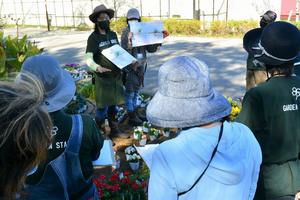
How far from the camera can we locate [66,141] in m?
2.17

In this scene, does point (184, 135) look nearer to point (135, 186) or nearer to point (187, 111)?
point (187, 111)

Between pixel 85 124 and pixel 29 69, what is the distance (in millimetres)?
438

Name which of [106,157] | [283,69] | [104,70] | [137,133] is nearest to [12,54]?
[104,70]

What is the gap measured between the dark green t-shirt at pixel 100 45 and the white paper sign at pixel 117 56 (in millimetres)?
72

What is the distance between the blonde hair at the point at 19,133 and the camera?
3.79 feet

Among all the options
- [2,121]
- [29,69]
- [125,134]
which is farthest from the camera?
[125,134]

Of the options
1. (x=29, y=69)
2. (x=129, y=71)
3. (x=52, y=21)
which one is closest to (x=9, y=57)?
(x=129, y=71)

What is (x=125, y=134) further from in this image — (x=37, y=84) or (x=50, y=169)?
(x=37, y=84)

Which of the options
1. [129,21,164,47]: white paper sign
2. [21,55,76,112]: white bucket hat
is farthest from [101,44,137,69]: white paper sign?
[21,55,76,112]: white bucket hat

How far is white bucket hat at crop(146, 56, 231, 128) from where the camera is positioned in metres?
1.57

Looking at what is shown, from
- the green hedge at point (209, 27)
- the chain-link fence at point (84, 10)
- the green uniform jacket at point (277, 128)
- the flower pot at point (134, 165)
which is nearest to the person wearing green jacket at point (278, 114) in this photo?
the green uniform jacket at point (277, 128)

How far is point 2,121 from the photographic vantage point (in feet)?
3.75

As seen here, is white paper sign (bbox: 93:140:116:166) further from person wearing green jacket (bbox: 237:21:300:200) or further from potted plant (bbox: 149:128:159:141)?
potted plant (bbox: 149:128:159:141)

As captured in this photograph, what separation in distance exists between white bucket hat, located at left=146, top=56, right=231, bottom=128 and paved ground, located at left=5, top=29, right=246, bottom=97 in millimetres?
6443
